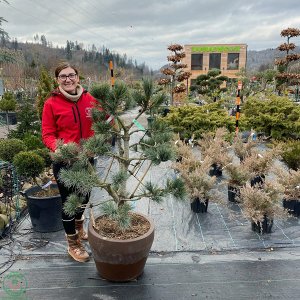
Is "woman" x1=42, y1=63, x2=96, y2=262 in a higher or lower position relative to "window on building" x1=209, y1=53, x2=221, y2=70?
lower

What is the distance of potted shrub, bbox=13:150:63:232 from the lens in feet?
8.91

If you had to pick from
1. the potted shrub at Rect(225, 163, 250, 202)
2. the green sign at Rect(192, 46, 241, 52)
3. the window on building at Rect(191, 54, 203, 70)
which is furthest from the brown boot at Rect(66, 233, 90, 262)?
the green sign at Rect(192, 46, 241, 52)

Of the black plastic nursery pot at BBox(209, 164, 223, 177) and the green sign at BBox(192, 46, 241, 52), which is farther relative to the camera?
the green sign at BBox(192, 46, 241, 52)

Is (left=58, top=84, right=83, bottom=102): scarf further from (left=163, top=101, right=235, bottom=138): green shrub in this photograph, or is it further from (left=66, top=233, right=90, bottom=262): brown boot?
(left=163, top=101, right=235, bottom=138): green shrub

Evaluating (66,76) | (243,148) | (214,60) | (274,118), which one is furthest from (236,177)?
(214,60)

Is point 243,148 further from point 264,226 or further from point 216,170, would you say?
point 264,226

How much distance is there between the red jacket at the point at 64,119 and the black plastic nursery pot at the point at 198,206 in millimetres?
1424

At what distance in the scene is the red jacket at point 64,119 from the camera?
2131 mm

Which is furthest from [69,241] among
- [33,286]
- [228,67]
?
[228,67]

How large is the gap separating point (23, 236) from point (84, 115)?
130 centimetres

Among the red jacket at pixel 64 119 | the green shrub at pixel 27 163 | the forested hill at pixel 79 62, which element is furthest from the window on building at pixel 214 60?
the red jacket at pixel 64 119

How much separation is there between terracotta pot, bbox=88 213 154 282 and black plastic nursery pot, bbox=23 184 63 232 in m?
0.77

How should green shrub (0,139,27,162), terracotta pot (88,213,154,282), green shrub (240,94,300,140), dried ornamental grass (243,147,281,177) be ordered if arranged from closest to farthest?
terracotta pot (88,213,154,282), dried ornamental grass (243,147,281,177), green shrub (0,139,27,162), green shrub (240,94,300,140)

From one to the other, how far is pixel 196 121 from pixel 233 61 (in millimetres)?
23856
